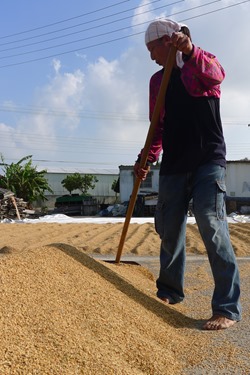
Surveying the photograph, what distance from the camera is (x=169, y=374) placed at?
1.76 meters

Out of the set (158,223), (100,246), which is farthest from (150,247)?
(158,223)

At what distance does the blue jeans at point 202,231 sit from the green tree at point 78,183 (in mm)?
45651

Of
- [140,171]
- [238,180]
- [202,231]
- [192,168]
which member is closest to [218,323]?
[202,231]

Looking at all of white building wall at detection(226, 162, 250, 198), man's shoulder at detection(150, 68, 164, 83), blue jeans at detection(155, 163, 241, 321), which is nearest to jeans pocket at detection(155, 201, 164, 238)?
blue jeans at detection(155, 163, 241, 321)

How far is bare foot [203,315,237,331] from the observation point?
2.40 meters

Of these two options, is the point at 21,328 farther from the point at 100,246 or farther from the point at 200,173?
the point at 100,246

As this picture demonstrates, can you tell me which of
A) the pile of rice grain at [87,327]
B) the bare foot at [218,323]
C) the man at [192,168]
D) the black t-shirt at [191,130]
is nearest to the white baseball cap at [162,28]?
the man at [192,168]

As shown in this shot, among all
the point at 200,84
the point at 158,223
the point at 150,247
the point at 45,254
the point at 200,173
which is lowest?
the point at 150,247

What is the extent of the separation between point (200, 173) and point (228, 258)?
506 mm

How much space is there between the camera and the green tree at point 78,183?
48.3m

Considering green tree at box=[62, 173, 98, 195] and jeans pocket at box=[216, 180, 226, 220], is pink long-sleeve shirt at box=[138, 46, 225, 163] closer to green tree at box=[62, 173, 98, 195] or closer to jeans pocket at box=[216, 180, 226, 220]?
jeans pocket at box=[216, 180, 226, 220]

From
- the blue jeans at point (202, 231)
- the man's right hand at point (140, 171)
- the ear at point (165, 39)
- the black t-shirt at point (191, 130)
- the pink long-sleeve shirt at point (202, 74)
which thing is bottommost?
the blue jeans at point (202, 231)

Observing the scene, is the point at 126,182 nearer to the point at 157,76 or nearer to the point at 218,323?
the point at 157,76

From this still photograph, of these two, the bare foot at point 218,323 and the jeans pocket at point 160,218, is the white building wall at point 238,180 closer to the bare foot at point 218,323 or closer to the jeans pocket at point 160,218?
the jeans pocket at point 160,218
